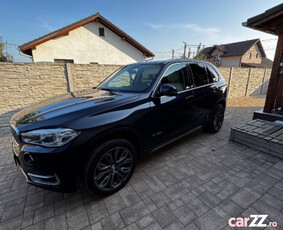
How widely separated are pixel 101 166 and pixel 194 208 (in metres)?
1.25

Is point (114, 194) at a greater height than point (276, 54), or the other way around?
point (276, 54)

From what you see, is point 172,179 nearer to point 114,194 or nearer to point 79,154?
point 114,194

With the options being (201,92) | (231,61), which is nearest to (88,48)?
(201,92)

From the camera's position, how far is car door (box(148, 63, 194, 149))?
7.55ft

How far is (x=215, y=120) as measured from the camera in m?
3.87

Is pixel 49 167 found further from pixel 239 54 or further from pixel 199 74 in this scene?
pixel 239 54

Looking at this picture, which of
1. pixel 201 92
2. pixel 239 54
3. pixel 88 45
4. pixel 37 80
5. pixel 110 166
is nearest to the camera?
pixel 110 166

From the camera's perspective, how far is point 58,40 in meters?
8.84

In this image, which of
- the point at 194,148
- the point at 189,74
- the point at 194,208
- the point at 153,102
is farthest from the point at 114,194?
the point at 189,74

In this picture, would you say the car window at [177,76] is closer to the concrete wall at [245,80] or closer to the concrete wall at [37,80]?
the concrete wall at [37,80]

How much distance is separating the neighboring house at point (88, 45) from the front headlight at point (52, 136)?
8967mm

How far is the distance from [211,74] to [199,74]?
0.56 metres

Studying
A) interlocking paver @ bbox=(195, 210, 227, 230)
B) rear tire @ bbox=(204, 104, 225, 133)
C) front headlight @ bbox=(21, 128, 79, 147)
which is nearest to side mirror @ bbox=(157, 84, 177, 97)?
front headlight @ bbox=(21, 128, 79, 147)

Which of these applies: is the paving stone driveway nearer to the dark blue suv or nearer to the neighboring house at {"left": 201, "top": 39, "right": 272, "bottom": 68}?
the dark blue suv
